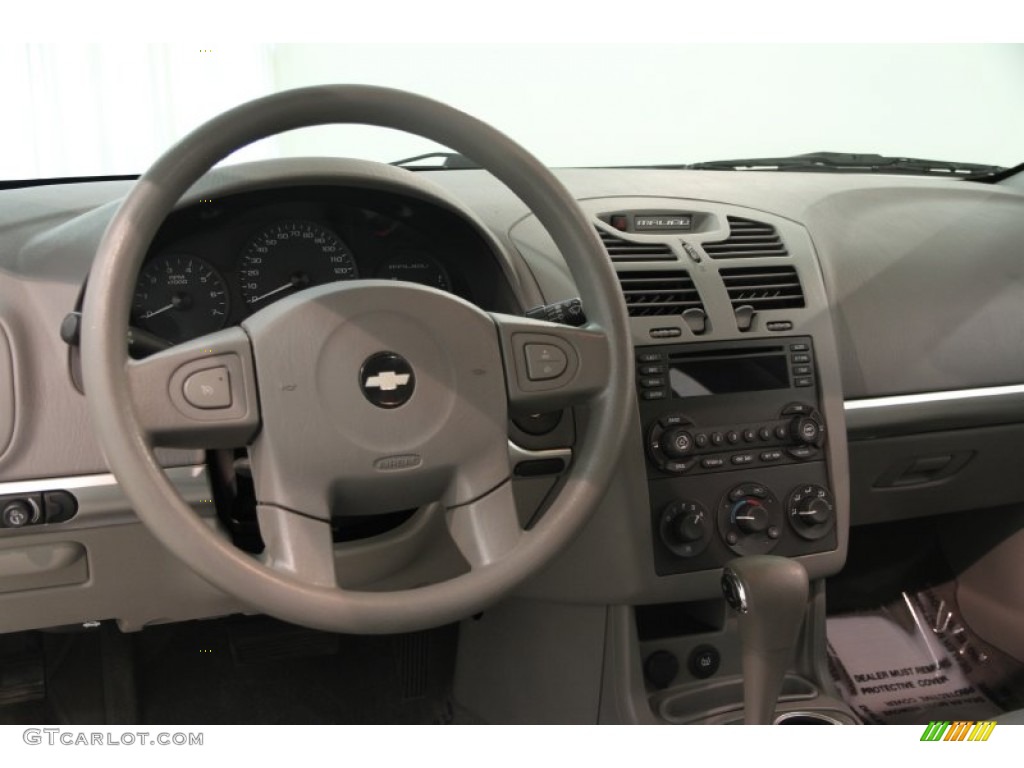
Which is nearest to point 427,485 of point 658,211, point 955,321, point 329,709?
point 658,211

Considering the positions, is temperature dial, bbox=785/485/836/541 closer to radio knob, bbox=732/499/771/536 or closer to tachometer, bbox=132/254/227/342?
radio knob, bbox=732/499/771/536

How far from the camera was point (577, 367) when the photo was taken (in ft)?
3.34

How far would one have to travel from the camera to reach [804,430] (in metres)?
1.40

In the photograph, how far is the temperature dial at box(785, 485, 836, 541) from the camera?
140 cm

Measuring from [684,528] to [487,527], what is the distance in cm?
45

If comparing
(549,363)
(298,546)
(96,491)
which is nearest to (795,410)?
(549,363)

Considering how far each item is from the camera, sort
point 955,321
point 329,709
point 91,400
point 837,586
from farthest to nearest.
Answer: point 837,586
point 329,709
point 955,321
point 91,400

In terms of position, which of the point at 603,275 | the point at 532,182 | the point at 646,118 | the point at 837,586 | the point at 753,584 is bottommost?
the point at 837,586

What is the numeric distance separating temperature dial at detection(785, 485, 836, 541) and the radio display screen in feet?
0.54

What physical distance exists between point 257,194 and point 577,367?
0.46 meters

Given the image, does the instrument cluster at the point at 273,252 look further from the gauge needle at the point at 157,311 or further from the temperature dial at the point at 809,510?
the temperature dial at the point at 809,510

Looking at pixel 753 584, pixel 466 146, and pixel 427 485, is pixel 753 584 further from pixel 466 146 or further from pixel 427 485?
pixel 466 146
